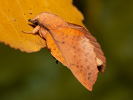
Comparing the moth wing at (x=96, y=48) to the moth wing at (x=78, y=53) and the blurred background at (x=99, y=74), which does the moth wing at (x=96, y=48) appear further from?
the blurred background at (x=99, y=74)

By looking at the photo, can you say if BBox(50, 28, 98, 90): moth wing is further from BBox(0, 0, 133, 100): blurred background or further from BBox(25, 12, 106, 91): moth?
BBox(0, 0, 133, 100): blurred background

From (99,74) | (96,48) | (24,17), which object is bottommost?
(99,74)

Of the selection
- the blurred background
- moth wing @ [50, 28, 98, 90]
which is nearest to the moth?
moth wing @ [50, 28, 98, 90]

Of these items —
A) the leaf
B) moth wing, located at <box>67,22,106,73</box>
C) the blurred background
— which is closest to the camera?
the leaf

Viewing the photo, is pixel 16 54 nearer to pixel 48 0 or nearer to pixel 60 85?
pixel 60 85

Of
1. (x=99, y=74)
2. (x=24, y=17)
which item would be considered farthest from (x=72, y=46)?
(x=99, y=74)

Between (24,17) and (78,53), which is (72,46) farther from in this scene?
(24,17)

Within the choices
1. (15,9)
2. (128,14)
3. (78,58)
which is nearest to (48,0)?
(15,9)
